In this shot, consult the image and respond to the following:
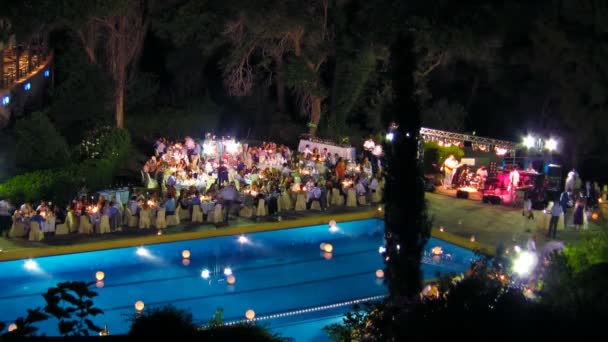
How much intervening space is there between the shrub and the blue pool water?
5525 mm

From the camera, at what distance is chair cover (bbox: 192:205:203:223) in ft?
60.1

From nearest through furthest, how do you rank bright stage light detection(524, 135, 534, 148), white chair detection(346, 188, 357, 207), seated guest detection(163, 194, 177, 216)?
seated guest detection(163, 194, 177, 216) → white chair detection(346, 188, 357, 207) → bright stage light detection(524, 135, 534, 148)

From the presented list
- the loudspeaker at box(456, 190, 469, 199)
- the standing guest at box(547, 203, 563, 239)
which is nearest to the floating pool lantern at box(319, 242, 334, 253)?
the standing guest at box(547, 203, 563, 239)

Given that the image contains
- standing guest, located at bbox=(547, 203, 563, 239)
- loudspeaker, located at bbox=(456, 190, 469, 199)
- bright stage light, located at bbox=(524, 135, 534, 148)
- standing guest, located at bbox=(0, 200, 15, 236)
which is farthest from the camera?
bright stage light, located at bbox=(524, 135, 534, 148)

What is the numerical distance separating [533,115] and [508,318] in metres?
26.8

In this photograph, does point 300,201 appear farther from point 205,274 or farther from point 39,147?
point 39,147

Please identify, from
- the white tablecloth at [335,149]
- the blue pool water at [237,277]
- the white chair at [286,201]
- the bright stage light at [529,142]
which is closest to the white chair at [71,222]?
the blue pool water at [237,277]

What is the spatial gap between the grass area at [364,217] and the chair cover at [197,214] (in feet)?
0.85

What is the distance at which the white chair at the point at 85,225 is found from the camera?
1695 cm

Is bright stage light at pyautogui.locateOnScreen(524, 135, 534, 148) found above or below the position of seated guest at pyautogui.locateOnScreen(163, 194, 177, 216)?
above

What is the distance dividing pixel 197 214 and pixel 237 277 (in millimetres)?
3308

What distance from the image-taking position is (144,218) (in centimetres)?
1758

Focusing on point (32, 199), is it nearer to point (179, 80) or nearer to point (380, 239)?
point (380, 239)

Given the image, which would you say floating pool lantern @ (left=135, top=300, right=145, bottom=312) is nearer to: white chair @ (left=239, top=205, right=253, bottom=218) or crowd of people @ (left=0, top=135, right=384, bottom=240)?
crowd of people @ (left=0, top=135, right=384, bottom=240)
